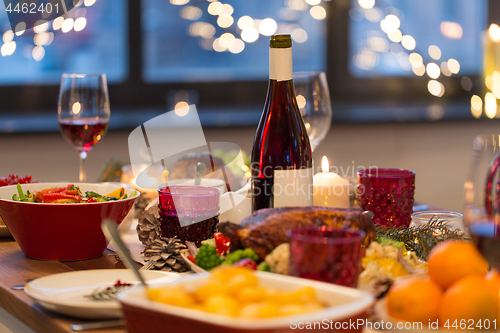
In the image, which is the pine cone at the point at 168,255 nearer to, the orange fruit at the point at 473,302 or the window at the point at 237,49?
the orange fruit at the point at 473,302

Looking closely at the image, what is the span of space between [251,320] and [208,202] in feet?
1.49

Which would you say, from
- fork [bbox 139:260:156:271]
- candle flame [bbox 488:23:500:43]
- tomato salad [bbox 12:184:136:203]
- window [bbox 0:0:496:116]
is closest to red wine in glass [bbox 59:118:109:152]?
tomato salad [bbox 12:184:136:203]

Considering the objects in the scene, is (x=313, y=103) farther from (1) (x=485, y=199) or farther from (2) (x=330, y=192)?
(1) (x=485, y=199)

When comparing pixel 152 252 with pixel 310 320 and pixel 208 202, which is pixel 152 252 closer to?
pixel 208 202

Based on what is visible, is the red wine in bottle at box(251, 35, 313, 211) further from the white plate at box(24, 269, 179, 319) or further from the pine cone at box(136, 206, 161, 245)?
the white plate at box(24, 269, 179, 319)

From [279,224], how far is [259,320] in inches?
11.5

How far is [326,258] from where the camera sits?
1.84 ft

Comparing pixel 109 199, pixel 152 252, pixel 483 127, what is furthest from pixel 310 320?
pixel 483 127

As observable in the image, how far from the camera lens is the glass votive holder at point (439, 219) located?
92cm

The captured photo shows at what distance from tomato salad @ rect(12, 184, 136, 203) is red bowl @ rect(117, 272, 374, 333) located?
42cm

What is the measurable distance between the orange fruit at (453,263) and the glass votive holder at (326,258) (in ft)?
0.25

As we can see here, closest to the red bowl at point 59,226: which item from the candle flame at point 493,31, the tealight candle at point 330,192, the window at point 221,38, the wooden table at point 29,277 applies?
the wooden table at point 29,277

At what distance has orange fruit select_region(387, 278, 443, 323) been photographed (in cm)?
51

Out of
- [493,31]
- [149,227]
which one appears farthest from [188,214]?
[493,31]
